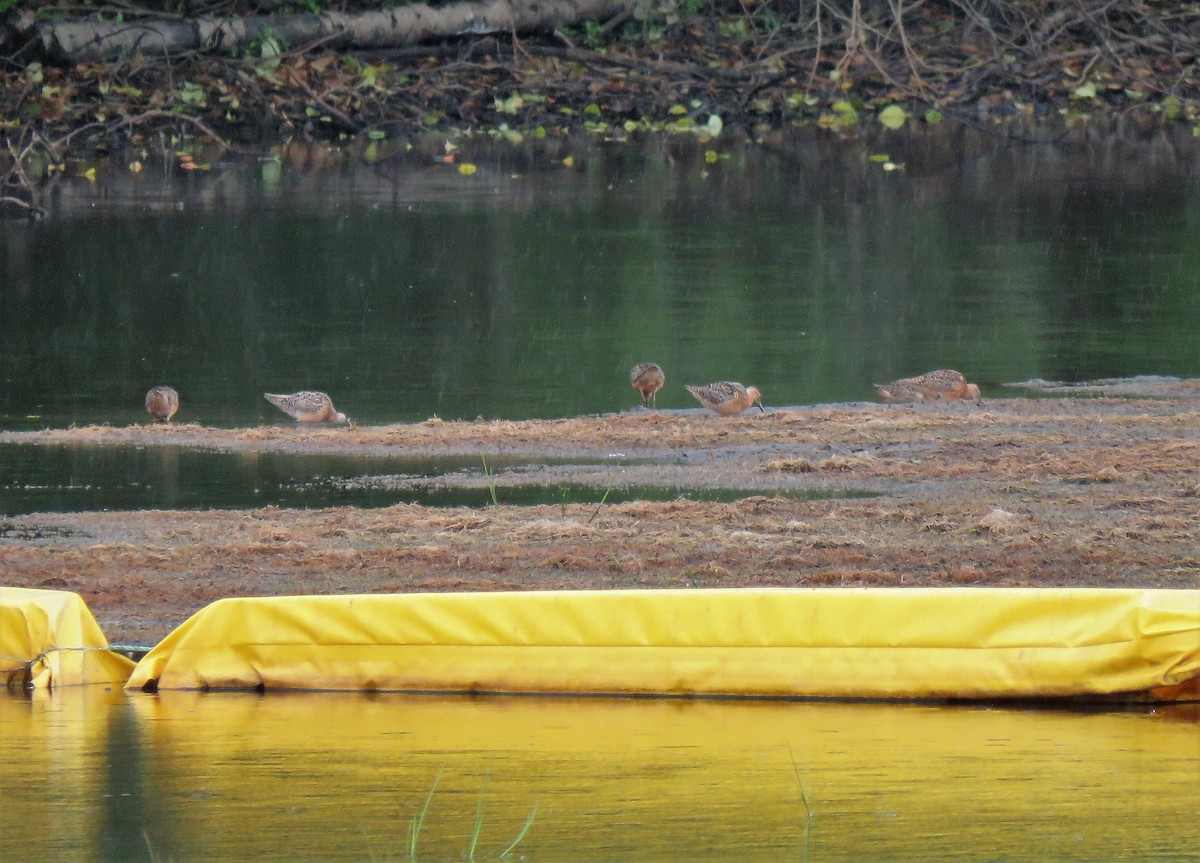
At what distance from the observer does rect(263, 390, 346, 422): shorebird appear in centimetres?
1259

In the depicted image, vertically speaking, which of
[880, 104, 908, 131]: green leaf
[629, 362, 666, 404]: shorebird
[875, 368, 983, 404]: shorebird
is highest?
[880, 104, 908, 131]: green leaf

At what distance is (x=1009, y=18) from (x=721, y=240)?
1377cm

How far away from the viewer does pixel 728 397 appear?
12.5 meters

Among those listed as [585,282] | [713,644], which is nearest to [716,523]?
[713,644]

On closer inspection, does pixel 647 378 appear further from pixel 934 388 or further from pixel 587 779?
pixel 587 779

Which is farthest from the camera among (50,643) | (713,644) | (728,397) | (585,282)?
(585,282)

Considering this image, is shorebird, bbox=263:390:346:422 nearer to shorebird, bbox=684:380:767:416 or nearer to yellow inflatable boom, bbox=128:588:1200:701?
shorebird, bbox=684:380:767:416

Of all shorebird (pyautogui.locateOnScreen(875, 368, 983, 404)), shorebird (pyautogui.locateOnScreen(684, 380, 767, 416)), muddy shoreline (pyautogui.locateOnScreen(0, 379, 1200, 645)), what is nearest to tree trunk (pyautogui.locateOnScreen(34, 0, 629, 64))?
muddy shoreline (pyautogui.locateOnScreen(0, 379, 1200, 645))

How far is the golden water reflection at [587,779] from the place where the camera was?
5758 millimetres

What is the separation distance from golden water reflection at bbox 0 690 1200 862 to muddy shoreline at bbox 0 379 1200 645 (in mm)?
1202

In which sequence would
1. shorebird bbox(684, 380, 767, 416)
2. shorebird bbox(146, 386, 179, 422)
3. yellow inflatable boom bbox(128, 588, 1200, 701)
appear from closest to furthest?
yellow inflatable boom bbox(128, 588, 1200, 701), shorebird bbox(684, 380, 767, 416), shorebird bbox(146, 386, 179, 422)

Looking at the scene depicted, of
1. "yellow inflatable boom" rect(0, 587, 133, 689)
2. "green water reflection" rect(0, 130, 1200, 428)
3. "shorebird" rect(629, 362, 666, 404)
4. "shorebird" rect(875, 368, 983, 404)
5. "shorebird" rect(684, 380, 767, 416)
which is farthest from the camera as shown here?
"green water reflection" rect(0, 130, 1200, 428)

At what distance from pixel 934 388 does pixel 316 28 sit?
1962 cm

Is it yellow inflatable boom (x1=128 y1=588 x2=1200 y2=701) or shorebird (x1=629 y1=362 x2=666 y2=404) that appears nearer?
yellow inflatable boom (x1=128 y1=588 x2=1200 y2=701)
